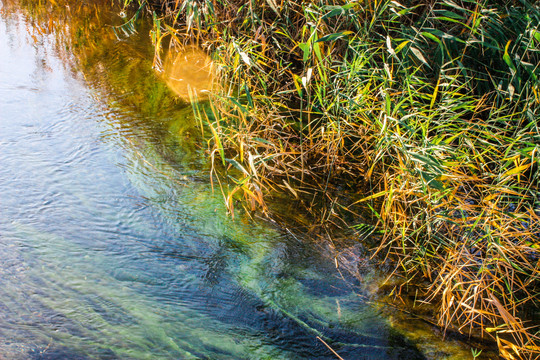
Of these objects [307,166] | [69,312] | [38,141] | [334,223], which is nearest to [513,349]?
[334,223]

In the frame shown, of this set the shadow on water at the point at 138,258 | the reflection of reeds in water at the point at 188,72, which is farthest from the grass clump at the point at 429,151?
the reflection of reeds in water at the point at 188,72

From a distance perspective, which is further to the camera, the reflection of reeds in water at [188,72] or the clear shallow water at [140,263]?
the reflection of reeds in water at [188,72]

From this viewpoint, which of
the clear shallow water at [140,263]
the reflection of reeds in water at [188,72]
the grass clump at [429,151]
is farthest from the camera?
the reflection of reeds in water at [188,72]

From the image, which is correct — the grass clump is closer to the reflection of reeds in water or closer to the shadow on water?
the shadow on water

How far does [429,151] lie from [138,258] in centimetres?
146

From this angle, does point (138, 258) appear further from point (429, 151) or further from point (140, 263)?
point (429, 151)

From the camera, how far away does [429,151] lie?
2.07 meters

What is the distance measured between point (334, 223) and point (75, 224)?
1.35 metres

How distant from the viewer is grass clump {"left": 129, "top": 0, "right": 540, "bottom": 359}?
1.91 metres

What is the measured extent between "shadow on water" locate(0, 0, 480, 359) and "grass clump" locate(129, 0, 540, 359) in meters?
0.28

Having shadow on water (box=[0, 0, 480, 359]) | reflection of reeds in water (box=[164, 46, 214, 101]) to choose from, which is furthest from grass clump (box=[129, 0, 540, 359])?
reflection of reeds in water (box=[164, 46, 214, 101])

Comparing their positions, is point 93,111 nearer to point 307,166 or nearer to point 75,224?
point 75,224

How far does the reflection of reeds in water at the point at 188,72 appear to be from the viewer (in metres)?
3.60

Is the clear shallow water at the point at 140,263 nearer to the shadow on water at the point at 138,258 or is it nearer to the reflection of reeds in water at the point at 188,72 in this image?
the shadow on water at the point at 138,258
